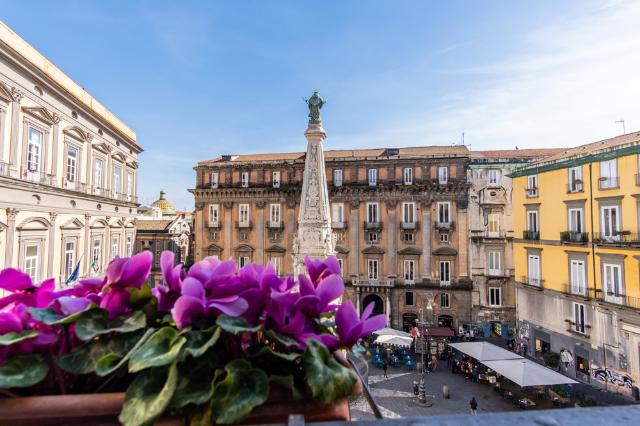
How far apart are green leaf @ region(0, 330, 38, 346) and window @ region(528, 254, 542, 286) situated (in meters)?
24.0

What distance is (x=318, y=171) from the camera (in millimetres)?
10523

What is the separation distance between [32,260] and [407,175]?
23602 millimetres

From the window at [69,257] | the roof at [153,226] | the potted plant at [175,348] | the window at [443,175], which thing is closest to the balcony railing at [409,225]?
the window at [443,175]

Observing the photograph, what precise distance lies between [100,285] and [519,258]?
2529cm

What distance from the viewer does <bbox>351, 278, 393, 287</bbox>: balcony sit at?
88.0 ft

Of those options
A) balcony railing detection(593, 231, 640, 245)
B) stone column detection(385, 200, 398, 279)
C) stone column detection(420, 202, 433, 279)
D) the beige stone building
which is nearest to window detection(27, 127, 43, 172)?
the beige stone building

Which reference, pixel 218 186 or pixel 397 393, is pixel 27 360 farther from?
pixel 218 186

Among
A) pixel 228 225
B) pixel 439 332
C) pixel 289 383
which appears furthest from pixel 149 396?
pixel 228 225

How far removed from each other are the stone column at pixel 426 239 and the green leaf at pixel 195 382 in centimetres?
2732

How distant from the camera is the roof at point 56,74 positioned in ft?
38.4

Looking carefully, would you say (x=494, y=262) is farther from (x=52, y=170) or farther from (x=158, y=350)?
(x=158, y=350)

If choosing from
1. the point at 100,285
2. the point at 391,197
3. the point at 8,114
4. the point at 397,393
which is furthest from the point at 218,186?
the point at 100,285

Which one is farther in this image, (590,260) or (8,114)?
(590,260)

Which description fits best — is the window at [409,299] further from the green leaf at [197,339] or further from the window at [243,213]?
the green leaf at [197,339]
